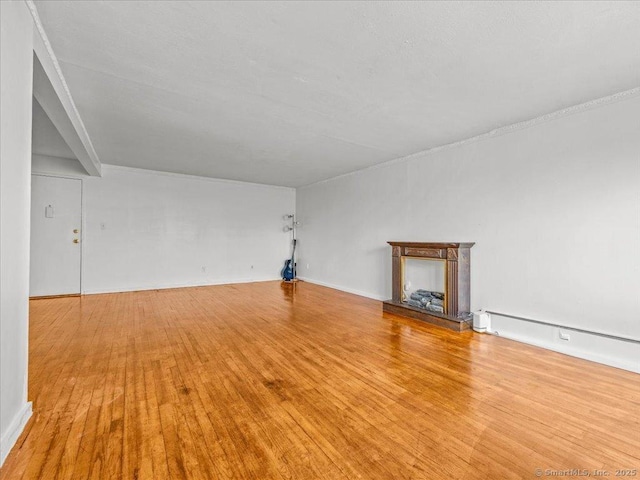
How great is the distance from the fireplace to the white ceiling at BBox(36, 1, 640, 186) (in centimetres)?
161

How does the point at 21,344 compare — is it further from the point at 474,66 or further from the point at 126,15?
the point at 474,66

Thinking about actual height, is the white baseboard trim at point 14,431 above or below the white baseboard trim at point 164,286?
below

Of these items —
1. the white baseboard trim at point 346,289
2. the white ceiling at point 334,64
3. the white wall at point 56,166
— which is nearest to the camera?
the white ceiling at point 334,64

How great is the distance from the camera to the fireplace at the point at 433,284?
3979 mm

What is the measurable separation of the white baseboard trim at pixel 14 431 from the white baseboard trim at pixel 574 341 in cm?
433

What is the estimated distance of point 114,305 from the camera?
196 inches

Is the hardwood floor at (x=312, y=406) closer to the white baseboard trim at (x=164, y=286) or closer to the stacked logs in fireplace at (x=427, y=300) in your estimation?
the stacked logs in fireplace at (x=427, y=300)

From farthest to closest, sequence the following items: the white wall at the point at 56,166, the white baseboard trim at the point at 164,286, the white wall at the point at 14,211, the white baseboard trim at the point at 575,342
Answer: the white baseboard trim at the point at 164,286, the white wall at the point at 56,166, the white baseboard trim at the point at 575,342, the white wall at the point at 14,211

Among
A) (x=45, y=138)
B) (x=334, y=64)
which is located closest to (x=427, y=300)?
(x=334, y=64)

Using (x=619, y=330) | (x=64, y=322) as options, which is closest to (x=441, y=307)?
(x=619, y=330)

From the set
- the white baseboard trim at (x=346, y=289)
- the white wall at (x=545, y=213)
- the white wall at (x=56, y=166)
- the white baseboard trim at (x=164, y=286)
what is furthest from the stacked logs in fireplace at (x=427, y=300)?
the white wall at (x=56, y=166)

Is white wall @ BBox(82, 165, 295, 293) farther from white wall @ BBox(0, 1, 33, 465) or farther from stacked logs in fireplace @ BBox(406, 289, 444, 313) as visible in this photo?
white wall @ BBox(0, 1, 33, 465)

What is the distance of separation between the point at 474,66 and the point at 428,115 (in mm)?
994

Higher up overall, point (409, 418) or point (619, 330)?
point (619, 330)
